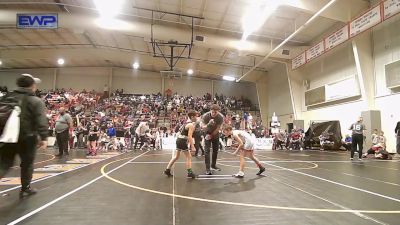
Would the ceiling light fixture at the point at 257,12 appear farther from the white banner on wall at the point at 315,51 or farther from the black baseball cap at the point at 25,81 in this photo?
the black baseball cap at the point at 25,81

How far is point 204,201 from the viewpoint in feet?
14.7

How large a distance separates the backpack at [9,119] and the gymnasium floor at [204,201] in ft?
2.90

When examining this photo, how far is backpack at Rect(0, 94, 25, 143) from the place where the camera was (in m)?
4.13

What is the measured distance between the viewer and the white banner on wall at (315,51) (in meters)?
18.6

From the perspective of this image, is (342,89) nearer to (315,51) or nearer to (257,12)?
(315,51)

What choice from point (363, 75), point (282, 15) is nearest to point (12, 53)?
point (282, 15)

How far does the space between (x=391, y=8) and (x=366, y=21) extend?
1570 millimetres

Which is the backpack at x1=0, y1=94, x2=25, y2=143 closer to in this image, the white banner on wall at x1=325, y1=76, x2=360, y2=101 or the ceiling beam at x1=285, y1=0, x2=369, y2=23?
the ceiling beam at x1=285, y1=0, x2=369, y2=23

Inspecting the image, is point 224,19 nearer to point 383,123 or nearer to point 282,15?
point 282,15

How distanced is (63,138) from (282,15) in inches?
505

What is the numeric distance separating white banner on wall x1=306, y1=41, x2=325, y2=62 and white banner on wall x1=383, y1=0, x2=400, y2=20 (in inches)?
202

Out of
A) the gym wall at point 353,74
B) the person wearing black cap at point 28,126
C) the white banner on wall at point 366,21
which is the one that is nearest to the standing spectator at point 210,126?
the person wearing black cap at point 28,126

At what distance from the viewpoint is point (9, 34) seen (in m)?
23.2

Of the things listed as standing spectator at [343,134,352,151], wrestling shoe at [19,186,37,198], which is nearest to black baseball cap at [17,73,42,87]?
wrestling shoe at [19,186,37,198]
